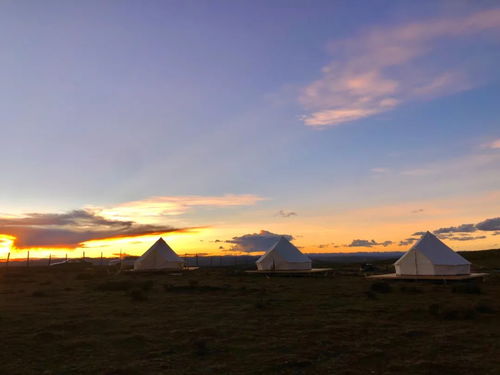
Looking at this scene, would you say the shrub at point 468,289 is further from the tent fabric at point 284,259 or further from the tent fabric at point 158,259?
the tent fabric at point 158,259

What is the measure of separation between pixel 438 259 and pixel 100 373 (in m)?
31.1

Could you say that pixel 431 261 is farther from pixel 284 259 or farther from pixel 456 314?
pixel 456 314

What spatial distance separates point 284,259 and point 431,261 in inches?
611

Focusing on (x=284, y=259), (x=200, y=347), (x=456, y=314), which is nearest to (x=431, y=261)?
(x=284, y=259)

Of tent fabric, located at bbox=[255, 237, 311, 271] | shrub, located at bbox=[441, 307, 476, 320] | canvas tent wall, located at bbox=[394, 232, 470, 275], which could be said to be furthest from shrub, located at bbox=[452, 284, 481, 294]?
tent fabric, located at bbox=[255, 237, 311, 271]

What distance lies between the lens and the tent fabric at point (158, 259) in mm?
53562

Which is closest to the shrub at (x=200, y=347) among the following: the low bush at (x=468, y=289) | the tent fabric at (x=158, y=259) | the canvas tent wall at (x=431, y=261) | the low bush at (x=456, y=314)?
the low bush at (x=456, y=314)

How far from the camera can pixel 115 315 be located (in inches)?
676

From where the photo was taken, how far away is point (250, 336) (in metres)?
12.8

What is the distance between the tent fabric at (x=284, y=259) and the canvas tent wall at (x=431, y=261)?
12030 millimetres

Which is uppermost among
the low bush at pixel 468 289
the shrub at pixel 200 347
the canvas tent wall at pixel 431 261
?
the canvas tent wall at pixel 431 261

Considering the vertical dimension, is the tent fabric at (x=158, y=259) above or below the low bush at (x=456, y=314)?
above

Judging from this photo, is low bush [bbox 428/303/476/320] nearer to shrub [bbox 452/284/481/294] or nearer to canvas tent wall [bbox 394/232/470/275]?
shrub [bbox 452/284/481/294]

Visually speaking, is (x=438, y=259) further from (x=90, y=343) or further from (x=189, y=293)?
(x=90, y=343)
